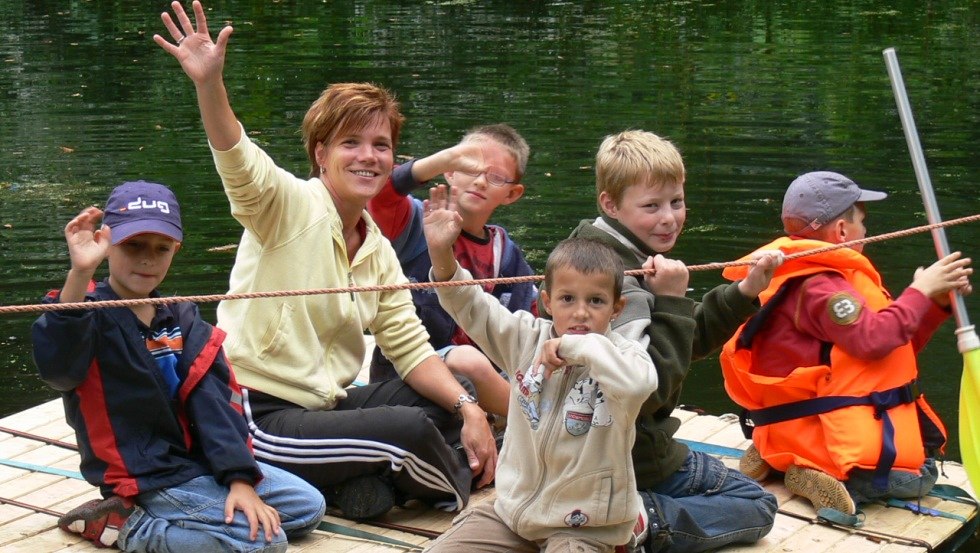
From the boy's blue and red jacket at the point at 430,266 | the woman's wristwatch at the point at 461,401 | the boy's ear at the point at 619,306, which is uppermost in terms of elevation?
the boy's ear at the point at 619,306

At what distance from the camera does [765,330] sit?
13.7 feet

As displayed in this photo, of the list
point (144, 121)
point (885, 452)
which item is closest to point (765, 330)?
point (885, 452)

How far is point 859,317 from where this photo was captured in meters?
3.91

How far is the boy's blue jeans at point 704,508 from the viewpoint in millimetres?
3662

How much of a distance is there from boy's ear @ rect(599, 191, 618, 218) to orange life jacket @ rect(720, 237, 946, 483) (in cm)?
60

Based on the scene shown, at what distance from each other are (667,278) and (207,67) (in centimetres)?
124

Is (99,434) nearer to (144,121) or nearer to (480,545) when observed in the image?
(480,545)

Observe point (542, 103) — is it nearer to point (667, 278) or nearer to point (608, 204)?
point (608, 204)

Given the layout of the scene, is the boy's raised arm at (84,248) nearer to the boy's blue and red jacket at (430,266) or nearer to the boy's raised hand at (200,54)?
the boy's raised hand at (200,54)

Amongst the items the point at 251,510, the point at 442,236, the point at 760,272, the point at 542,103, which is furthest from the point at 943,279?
the point at 542,103

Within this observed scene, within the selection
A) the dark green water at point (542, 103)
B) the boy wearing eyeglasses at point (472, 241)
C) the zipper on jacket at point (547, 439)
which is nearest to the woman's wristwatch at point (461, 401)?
the boy wearing eyeglasses at point (472, 241)

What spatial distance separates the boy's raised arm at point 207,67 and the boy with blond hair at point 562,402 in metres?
0.60

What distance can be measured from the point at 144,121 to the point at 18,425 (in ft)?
22.9

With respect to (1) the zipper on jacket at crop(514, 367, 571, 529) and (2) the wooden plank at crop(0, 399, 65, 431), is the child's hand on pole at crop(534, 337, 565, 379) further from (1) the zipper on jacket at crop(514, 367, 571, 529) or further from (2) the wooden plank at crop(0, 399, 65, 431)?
(2) the wooden plank at crop(0, 399, 65, 431)
